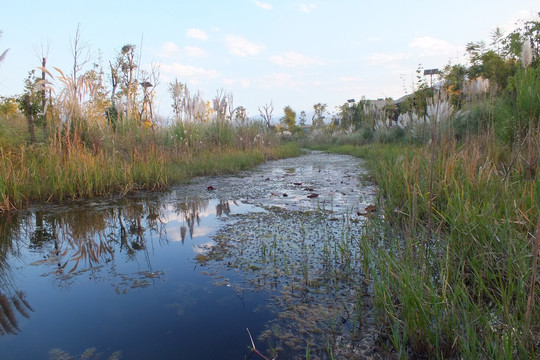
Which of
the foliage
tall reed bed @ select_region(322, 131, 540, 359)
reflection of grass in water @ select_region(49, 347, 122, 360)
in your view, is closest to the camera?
tall reed bed @ select_region(322, 131, 540, 359)

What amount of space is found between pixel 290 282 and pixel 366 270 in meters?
0.39

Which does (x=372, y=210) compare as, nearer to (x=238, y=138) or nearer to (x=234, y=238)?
(x=234, y=238)

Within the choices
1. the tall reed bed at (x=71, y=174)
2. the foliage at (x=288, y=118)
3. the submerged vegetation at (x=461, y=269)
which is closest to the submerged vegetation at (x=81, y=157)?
the tall reed bed at (x=71, y=174)

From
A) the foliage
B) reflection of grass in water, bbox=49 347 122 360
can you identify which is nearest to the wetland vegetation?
reflection of grass in water, bbox=49 347 122 360

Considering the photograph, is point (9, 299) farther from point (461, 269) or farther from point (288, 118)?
point (288, 118)

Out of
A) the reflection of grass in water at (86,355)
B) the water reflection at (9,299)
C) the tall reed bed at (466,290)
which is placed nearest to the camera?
the tall reed bed at (466,290)

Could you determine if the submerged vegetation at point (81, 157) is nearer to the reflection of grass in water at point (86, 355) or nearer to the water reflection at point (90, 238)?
the water reflection at point (90, 238)

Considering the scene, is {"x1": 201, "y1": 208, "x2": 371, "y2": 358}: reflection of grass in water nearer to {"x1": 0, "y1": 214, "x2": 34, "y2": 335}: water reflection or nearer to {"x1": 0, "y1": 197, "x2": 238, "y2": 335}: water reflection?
{"x1": 0, "y1": 197, "x2": 238, "y2": 335}: water reflection

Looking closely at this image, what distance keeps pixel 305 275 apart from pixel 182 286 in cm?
64

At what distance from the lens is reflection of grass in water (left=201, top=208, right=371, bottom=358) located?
1156mm

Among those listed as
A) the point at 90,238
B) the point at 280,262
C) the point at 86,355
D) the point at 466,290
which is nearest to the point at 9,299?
the point at 86,355

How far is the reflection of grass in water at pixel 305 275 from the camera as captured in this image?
45.5 inches

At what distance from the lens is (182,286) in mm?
1582

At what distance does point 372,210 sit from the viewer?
273 centimetres
